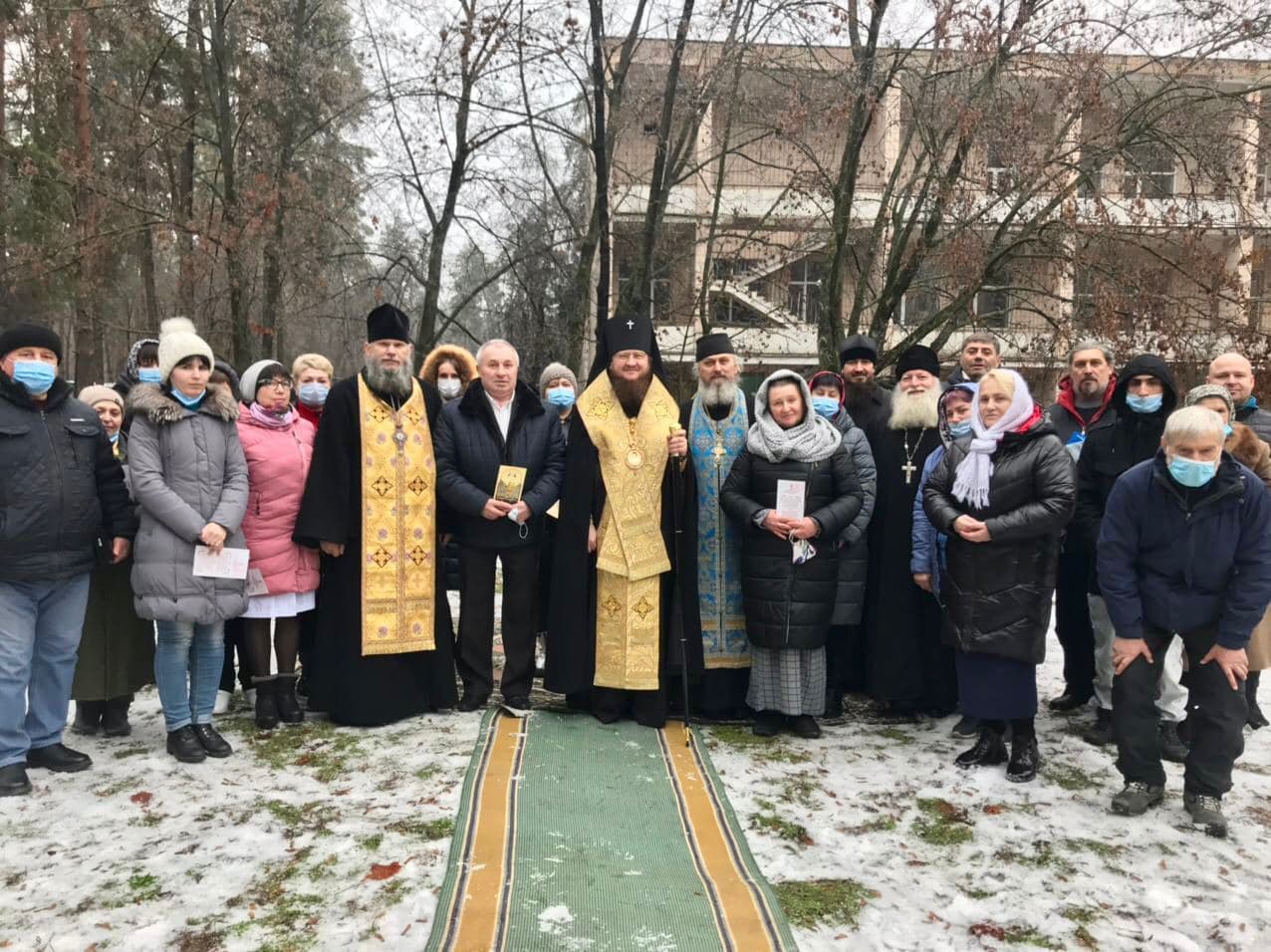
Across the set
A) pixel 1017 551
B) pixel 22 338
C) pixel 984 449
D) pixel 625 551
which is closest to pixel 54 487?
pixel 22 338

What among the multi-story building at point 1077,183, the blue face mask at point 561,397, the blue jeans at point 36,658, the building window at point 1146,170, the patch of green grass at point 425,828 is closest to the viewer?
the patch of green grass at point 425,828

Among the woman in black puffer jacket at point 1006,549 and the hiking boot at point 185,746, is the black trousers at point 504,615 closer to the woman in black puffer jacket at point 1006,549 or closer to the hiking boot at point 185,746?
the hiking boot at point 185,746

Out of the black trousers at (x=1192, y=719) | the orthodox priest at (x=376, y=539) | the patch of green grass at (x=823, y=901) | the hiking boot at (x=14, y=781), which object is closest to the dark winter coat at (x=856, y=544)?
the black trousers at (x=1192, y=719)

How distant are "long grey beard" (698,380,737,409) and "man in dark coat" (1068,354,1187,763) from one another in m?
1.91

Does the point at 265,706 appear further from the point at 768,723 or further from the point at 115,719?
the point at 768,723

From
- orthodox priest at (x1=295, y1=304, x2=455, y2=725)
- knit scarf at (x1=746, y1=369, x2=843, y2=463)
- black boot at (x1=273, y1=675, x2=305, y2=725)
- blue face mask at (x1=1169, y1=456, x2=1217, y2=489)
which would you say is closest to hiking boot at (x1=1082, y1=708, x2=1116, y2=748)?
blue face mask at (x1=1169, y1=456, x2=1217, y2=489)

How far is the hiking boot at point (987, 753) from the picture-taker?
15.1 feet

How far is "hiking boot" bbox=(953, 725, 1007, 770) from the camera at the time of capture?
4594 millimetres

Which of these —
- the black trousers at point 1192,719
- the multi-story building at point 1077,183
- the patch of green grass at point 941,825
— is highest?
the multi-story building at point 1077,183

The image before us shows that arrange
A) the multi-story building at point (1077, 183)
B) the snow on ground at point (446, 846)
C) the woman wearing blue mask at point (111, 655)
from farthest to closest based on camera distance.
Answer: the multi-story building at point (1077, 183) → the woman wearing blue mask at point (111, 655) → the snow on ground at point (446, 846)

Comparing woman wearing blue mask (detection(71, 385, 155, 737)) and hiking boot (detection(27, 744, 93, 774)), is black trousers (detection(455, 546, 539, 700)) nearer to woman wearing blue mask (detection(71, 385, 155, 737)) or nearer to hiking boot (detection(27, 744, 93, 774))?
woman wearing blue mask (detection(71, 385, 155, 737))

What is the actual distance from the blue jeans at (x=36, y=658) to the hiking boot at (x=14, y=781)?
3 centimetres

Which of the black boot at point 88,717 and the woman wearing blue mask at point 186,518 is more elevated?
the woman wearing blue mask at point 186,518

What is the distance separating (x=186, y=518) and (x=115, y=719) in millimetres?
1394
